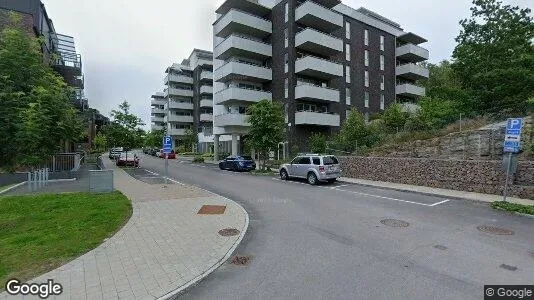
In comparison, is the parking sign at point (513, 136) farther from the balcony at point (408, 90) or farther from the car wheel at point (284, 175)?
the balcony at point (408, 90)

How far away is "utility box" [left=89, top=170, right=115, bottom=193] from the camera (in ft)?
46.7

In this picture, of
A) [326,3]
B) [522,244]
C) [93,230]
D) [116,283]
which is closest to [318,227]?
[522,244]

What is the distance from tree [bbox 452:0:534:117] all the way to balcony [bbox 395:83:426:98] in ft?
60.6

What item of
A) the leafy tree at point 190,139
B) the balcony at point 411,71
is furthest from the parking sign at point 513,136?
the leafy tree at point 190,139

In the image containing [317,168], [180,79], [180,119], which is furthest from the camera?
[180,79]

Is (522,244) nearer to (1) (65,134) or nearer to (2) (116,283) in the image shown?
(2) (116,283)

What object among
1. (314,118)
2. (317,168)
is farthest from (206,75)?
(317,168)

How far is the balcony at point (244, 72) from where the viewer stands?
34.4m

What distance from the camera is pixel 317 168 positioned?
59.9 ft

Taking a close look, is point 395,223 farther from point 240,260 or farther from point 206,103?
point 206,103

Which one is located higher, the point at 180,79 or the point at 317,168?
the point at 180,79

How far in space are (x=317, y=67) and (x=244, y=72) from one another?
8.35 meters

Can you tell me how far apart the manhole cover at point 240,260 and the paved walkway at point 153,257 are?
21 cm

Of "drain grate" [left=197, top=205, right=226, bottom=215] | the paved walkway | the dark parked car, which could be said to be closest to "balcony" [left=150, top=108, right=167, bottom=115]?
the dark parked car
